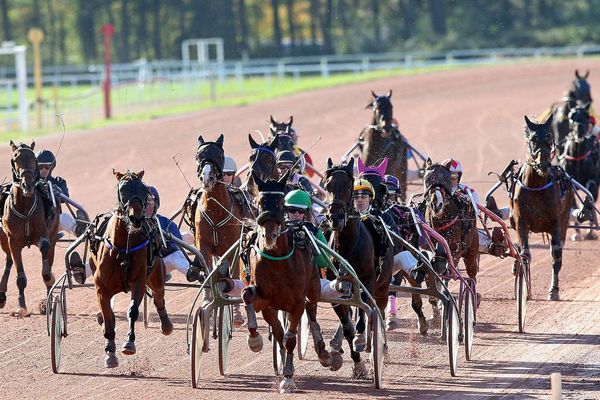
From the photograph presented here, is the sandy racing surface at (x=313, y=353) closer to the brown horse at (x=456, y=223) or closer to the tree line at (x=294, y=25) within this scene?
the brown horse at (x=456, y=223)

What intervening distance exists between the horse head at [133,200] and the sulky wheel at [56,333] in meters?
0.85

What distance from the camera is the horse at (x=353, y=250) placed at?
844 cm

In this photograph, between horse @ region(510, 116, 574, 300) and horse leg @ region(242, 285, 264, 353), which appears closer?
horse leg @ region(242, 285, 264, 353)

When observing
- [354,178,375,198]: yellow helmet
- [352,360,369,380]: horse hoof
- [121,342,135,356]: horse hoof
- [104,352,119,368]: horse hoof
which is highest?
[354,178,375,198]: yellow helmet

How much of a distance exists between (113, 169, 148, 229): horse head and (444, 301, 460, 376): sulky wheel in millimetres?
2275

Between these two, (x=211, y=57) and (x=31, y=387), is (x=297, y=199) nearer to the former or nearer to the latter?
(x=31, y=387)

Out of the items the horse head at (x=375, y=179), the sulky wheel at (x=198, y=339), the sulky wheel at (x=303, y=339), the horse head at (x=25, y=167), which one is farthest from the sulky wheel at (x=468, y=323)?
the horse head at (x=25, y=167)

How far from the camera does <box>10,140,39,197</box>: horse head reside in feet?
37.0

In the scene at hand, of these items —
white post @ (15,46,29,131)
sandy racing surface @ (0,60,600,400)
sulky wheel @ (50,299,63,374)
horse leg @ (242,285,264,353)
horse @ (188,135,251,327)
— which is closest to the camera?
horse leg @ (242,285,264,353)

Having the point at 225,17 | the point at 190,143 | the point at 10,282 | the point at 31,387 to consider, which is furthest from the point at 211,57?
the point at 31,387

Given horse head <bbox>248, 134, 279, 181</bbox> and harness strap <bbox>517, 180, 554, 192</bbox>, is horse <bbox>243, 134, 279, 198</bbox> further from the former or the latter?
harness strap <bbox>517, 180, 554, 192</bbox>

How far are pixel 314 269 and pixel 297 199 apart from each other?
18.6 inches

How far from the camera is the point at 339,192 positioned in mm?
8438

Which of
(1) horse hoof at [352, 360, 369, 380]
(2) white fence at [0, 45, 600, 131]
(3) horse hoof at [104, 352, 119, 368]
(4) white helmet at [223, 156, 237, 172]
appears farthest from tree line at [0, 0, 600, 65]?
(3) horse hoof at [104, 352, 119, 368]
